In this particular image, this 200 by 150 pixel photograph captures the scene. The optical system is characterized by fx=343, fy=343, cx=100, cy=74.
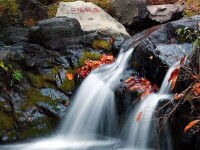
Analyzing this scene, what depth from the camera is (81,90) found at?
705 cm

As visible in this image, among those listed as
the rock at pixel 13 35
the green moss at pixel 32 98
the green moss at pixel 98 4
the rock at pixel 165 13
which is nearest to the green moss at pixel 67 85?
the green moss at pixel 32 98

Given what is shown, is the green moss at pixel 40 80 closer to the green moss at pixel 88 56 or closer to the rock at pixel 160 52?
the green moss at pixel 88 56

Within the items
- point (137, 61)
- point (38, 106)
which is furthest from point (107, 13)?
point (38, 106)

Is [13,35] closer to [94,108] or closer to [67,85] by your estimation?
[67,85]

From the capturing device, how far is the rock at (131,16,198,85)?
608 centimetres

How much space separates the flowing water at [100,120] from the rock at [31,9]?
10.3 feet

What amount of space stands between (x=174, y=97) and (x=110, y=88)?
71.6 inches

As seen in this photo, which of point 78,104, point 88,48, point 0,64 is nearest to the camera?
point 0,64

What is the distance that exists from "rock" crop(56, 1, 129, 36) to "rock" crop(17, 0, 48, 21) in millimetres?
533

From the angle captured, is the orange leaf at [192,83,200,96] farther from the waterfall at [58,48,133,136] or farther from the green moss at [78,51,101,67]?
the green moss at [78,51,101,67]

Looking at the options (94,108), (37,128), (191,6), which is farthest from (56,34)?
(191,6)

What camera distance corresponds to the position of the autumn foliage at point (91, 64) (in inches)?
290

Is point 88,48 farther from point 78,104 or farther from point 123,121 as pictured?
point 123,121

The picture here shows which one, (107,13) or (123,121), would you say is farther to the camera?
(107,13)
